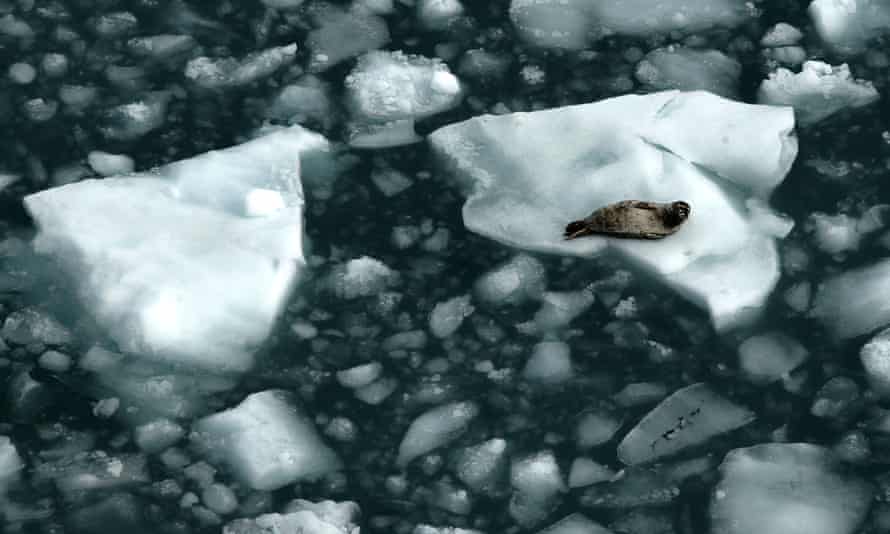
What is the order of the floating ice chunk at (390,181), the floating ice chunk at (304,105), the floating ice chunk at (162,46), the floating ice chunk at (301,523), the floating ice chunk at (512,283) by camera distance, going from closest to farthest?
the floating ice chunk at (301,523)
the floating ice chunk at (512,283)
the floating ice chunk at (390,181)
the floating ice chunk at (304,105)
the floating ice chunk at (162,46)

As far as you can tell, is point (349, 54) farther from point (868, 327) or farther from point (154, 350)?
point (868, 327)

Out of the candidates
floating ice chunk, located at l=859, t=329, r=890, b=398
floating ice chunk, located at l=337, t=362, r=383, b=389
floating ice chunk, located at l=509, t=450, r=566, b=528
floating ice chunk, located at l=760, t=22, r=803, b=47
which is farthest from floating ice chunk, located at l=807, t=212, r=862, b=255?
floating ice chunk, located at l=337, t=362, r=383, b=389

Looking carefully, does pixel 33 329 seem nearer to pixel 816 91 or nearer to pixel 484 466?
pixel 484 466

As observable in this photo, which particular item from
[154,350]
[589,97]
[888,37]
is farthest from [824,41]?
[154,350]

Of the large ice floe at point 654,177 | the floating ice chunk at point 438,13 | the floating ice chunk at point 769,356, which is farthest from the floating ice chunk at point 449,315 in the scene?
the floating ice chunk at point 438,13

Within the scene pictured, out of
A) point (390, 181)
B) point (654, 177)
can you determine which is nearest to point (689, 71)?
point (654, 177)

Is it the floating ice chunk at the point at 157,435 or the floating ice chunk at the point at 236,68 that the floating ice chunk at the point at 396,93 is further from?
the floating ice chunk at the point at 157,435
